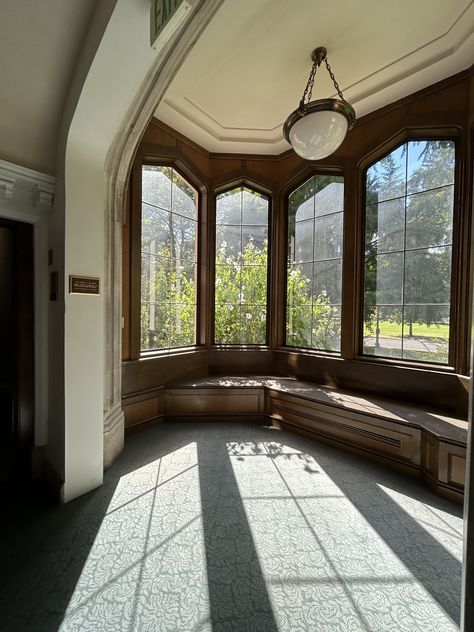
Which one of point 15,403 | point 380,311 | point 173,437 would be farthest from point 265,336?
point 15,403

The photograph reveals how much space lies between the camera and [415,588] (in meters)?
1.42

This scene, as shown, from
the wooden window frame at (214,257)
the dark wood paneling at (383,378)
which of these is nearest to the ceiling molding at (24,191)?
the wooden window frame at (214,257)

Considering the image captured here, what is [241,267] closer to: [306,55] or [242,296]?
[242,296]

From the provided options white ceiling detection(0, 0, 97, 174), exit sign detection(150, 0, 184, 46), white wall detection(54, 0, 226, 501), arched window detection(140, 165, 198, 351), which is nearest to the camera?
exit sign detection(150, 0, 184, 46)

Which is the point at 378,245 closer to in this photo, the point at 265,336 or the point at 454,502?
the point at 265,336

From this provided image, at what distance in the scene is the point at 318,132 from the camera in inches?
86.7

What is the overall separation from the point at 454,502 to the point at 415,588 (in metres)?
0.98

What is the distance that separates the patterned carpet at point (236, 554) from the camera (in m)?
1.28

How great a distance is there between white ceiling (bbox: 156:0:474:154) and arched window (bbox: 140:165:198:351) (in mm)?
739

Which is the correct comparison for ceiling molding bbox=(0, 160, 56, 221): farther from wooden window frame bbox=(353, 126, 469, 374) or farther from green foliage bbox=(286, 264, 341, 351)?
wooden window frame bbox=(353, 126, 469, 374)

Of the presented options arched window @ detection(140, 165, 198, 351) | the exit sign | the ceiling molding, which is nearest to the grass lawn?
arched window @ detection(140, 165, 198, 351)

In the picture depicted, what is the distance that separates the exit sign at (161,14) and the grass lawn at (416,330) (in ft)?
10.4

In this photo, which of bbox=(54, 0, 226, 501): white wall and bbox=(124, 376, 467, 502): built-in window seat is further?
bbox=(124, 376, 467, 502): built-in window seat

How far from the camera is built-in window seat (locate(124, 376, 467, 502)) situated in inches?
86.9
